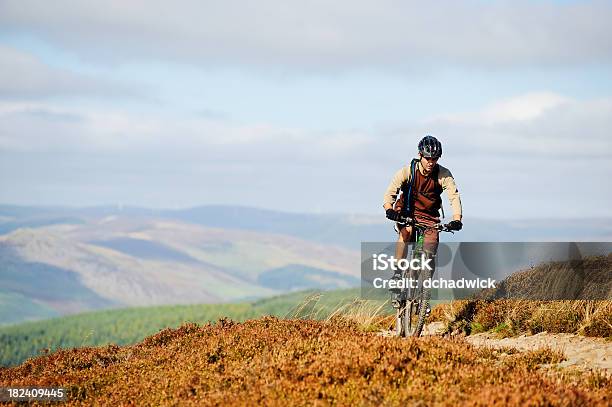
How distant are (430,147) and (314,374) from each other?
16.3 ft

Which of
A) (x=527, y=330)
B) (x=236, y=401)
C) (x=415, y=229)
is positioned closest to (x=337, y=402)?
(x=236, y=401)

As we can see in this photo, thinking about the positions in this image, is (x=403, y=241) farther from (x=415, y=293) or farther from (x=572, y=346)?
(x=572, y=346)

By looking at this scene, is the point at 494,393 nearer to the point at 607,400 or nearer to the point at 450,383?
the point at 450,383

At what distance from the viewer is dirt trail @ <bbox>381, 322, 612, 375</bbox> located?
9554mm

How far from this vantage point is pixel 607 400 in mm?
7297

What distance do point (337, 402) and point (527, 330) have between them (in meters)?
6.24

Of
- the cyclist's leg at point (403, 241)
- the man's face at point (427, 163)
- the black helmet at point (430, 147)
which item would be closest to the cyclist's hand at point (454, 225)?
the cyclist's leg at point (403, 241)

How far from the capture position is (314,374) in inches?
326

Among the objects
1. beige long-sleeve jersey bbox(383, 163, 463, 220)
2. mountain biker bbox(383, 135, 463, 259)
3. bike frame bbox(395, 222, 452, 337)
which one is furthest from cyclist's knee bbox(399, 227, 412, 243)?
beige long-sleeve jersey bbox(383, 163, 463, 220)

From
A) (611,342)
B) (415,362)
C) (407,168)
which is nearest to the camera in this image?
(415,362)

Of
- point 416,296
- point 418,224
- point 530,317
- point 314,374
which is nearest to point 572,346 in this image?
point 530,317

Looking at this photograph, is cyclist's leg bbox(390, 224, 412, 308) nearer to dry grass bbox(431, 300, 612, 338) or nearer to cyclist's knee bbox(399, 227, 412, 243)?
cyclist's knee bbox(399, 227, 412, 243)

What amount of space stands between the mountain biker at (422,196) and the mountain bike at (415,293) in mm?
120

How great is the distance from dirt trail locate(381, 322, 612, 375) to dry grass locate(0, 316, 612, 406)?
1.49 feet
